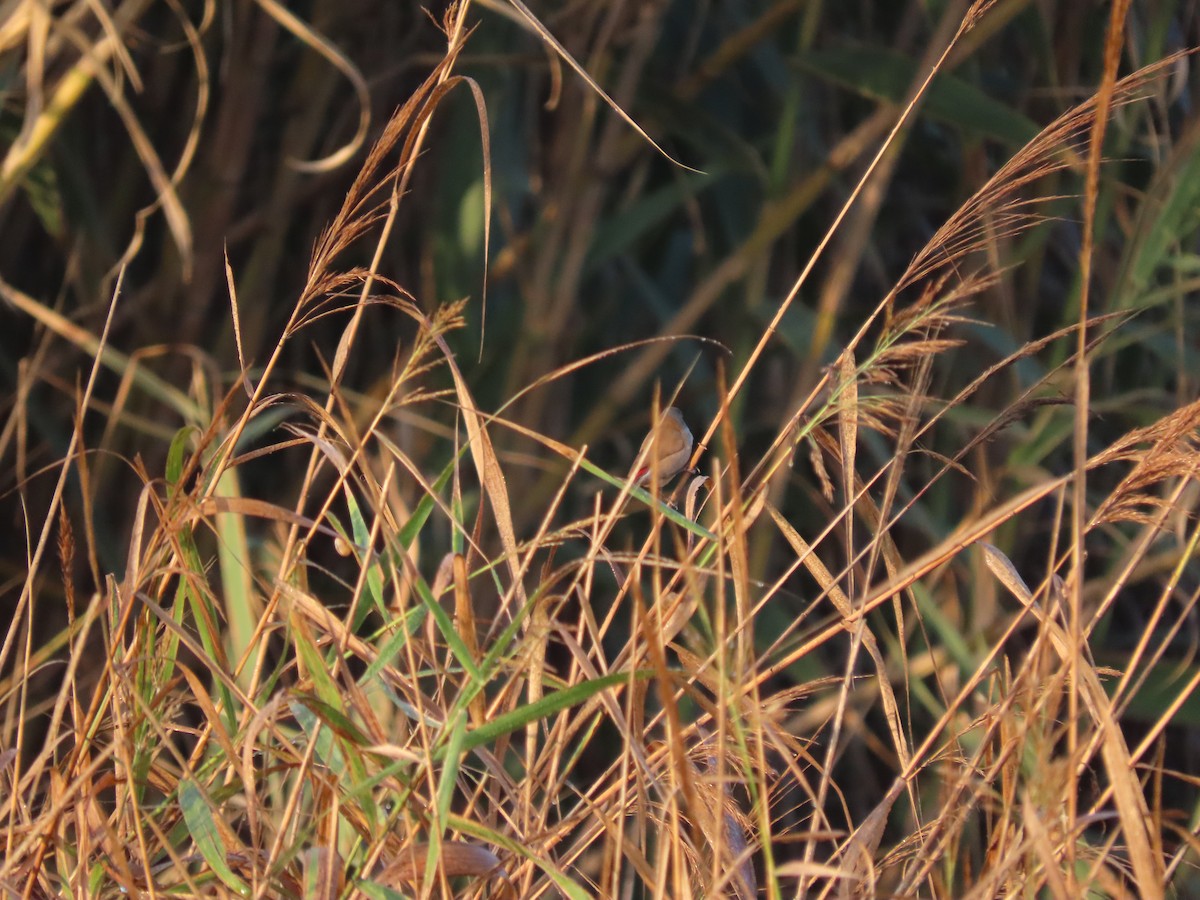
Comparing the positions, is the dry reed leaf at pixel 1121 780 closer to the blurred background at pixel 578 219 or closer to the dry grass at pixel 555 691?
the dry grass at pixel 555 691

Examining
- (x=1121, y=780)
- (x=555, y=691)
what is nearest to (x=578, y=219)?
(x=555, y=691)

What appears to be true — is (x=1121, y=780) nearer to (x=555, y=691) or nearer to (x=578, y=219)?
(x=555, y=691)

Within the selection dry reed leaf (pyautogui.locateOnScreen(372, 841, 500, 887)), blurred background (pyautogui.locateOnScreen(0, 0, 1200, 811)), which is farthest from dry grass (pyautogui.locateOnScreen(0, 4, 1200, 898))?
blurred background (pyautogui.locateOnScreen(0, 0, 1200, 811))

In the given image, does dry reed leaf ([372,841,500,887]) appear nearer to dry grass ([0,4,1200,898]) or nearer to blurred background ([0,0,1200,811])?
dry grass ([0,4,1200,898])

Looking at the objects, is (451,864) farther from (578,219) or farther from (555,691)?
(578,219)

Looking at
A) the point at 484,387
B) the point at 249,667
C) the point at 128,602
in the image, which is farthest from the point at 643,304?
the point at 128,602

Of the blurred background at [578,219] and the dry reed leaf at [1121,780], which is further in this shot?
the blurred background at [578,219]

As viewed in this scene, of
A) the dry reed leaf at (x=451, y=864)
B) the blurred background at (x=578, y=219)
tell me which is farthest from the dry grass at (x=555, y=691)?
the blurred background at (x=578, y=219)

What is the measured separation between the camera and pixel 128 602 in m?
0.60

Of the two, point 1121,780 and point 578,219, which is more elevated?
point 1121,780

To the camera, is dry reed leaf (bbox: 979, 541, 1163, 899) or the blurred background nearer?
dry reed leaf (bbox: 979, 541, 1163, 899)

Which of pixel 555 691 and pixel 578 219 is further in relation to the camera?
pixel 578 219

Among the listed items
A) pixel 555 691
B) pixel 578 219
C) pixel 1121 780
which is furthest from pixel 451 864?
pixel 578 219

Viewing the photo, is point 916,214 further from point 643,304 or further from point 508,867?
point 508,867
